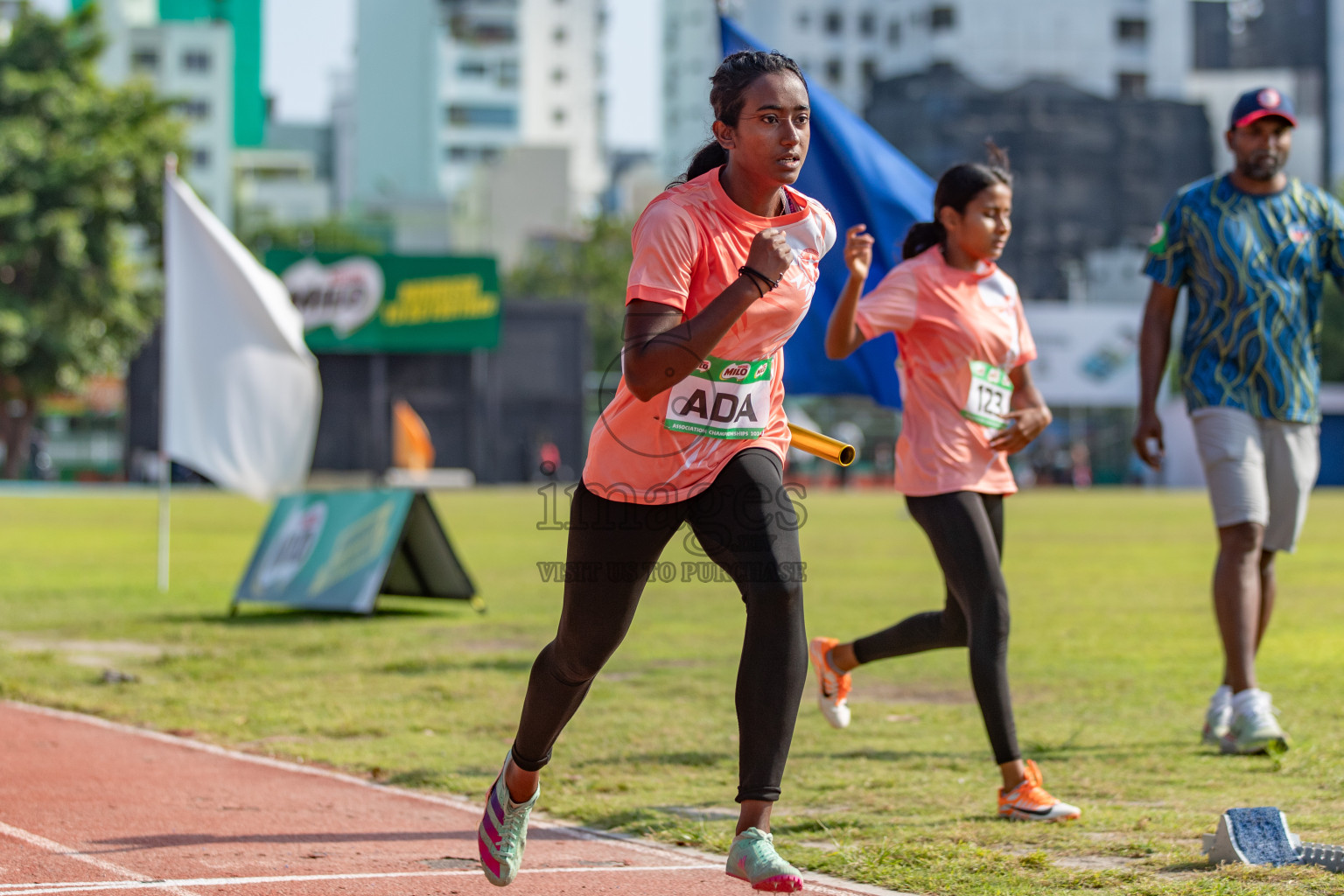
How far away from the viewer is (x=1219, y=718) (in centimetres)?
605

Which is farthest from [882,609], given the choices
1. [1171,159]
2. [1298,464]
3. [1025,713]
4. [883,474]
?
[1171,159]

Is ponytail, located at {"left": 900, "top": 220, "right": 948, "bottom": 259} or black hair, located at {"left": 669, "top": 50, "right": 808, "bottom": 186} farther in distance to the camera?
ponytail, located at {"left": 900, "top": 220, "right": 948, "bottom": 259}

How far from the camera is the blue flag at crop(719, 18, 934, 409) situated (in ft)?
24.9

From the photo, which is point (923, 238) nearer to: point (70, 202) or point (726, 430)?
point (726, 430)

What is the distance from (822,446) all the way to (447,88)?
390ft

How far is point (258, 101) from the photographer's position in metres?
112

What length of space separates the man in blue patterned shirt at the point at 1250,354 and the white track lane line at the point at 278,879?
275cm

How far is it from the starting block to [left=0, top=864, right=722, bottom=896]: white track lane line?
50.7 inches

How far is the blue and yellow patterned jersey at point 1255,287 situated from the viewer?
613cm

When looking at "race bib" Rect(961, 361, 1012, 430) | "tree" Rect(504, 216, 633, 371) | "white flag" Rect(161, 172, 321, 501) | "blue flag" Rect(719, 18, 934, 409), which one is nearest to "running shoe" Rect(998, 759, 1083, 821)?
"race bib" Rect(961, 361, 1012, 430)

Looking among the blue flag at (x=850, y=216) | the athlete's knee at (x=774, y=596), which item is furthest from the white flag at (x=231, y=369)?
the athlete's knee at (x=774, y=596)

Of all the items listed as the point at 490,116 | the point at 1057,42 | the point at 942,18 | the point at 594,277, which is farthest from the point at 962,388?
the point at 490,116

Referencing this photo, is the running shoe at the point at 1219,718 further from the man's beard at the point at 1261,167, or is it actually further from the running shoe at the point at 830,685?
the man's beard at the point at 1261,167

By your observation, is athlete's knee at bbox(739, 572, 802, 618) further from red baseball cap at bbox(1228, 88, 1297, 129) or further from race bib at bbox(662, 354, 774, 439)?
red baseball cap at bbox(1228, 88, 1297, 129)
